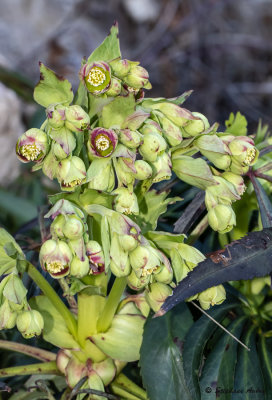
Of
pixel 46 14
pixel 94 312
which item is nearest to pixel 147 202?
pixel 94 312

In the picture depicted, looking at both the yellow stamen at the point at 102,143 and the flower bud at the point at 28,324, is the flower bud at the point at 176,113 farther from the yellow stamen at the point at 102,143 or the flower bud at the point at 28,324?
the flower bud at the point at 28,324

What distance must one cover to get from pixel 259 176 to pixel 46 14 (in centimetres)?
248

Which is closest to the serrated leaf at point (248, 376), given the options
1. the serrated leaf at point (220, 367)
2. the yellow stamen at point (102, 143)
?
the serrated leaf at point (220, 367)

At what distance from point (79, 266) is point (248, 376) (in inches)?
10.3

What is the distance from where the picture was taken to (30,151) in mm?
552

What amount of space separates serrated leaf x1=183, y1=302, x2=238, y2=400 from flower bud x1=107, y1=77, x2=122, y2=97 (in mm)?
304

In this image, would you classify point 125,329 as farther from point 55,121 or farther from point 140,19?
point 140,19

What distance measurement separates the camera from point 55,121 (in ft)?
1.82

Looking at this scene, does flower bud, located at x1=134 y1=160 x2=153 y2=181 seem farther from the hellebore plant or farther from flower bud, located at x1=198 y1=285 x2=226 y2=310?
flower bud, located at x1=198 y1=285 x2=226 y2=310

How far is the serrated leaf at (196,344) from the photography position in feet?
2.04

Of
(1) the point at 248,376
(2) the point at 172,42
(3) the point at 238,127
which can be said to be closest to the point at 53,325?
(1) the point at 248,376

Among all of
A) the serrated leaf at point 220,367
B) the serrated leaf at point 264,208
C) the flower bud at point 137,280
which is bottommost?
the serrated leaf at point 220,367

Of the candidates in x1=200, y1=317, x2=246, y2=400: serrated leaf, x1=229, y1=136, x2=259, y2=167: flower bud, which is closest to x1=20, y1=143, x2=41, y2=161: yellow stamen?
x1=229, y1=136, x2=259, y2=167: flower bud

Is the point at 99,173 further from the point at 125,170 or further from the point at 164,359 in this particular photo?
the point at 164,359
